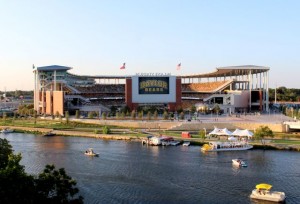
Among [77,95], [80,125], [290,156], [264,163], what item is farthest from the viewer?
[77,95]

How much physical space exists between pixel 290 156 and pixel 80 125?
35215 millimetres

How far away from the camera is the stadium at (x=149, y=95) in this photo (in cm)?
8275

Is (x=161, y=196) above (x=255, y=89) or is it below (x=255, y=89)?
below

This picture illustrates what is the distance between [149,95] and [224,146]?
40.0 metres

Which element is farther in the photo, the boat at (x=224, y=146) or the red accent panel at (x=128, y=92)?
the red accent panel at (x=128, y=92)

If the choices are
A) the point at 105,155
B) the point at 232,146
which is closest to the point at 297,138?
the point at 232,146

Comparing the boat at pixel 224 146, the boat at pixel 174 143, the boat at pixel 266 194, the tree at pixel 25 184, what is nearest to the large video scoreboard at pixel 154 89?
the boat at pixel 174 143

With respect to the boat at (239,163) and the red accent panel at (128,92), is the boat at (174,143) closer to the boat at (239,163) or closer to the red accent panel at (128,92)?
the boat at (239,163)

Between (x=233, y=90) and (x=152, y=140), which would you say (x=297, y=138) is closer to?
(x=152, y=140)

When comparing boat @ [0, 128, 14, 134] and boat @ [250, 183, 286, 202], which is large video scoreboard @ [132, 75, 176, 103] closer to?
boat @ [0, 128, 14, 134]

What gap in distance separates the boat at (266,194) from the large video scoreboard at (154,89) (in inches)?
2258

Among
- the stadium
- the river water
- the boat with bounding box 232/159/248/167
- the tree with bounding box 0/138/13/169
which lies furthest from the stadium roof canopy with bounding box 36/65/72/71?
the tree with bounding box 0/138/13/169

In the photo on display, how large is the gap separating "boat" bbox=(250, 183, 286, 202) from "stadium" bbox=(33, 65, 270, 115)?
175ft

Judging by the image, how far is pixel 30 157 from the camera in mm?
41375
